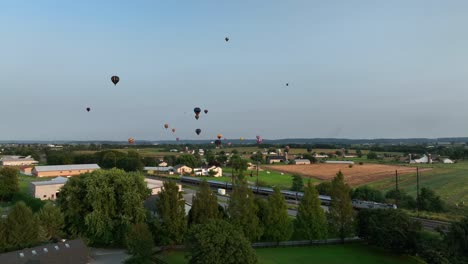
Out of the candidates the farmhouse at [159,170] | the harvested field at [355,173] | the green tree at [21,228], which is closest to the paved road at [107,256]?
the green tree at [21,228]

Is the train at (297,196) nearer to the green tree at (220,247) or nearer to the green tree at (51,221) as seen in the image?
the green tree at (220,247)

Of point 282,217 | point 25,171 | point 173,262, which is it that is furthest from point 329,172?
point 25,171

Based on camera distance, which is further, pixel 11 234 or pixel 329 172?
pixel 329 172

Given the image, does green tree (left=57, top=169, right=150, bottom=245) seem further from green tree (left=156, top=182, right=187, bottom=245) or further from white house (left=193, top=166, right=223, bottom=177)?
white house (left=193, top=166, right=223, bottom=177)

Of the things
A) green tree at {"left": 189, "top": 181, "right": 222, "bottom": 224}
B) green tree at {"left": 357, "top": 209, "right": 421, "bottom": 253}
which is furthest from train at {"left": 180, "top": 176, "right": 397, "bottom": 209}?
green tree at {"left": 189, "top": 181, "right": 222, "bottom": 224}

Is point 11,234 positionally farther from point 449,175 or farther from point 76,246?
point 449,175

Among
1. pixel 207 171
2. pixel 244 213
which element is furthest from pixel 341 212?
pixel 207 171

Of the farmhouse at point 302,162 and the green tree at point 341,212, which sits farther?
the farmhouse at point 302,162
